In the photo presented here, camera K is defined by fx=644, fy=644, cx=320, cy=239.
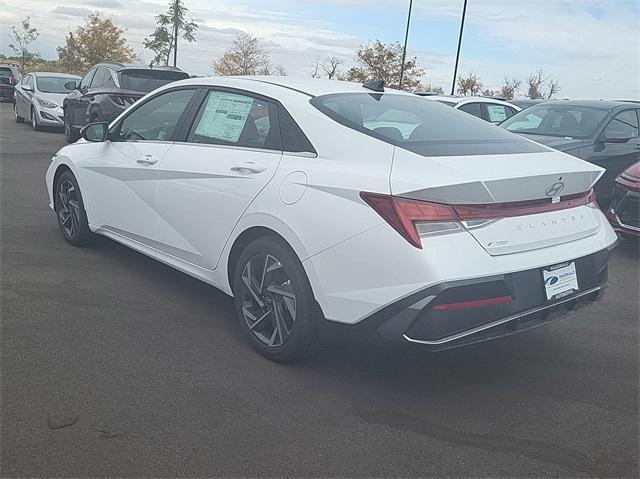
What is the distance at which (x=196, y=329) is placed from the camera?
13.3ft

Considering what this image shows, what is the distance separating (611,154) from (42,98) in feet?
43.0

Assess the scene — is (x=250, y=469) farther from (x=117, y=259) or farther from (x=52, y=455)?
(x=117, y=259)

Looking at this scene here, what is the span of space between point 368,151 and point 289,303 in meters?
0.92

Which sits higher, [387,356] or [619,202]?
[619,202]

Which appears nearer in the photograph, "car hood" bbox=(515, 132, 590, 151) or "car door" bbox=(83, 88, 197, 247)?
"car door" bbox=(83, 88, 197, 247)

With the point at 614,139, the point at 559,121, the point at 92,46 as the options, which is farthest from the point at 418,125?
the point at 92,46

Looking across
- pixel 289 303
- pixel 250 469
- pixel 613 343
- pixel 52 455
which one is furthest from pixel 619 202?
pixel 52 455

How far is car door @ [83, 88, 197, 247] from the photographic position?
4.54 m

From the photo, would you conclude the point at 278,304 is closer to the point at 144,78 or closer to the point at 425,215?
the point at 425,215

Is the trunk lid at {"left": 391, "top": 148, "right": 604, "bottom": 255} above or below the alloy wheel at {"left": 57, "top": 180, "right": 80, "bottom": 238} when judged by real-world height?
above

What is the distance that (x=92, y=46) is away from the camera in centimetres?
3581

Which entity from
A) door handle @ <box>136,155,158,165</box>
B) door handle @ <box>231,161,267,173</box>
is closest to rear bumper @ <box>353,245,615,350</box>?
door handle @ <box>231,161,267,173</box>

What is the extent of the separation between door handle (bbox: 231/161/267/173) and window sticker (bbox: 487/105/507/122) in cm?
993

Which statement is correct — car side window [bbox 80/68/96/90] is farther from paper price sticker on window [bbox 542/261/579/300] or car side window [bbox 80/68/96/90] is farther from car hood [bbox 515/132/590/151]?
paper price sticker on window [bbox 542/261/579/300]
